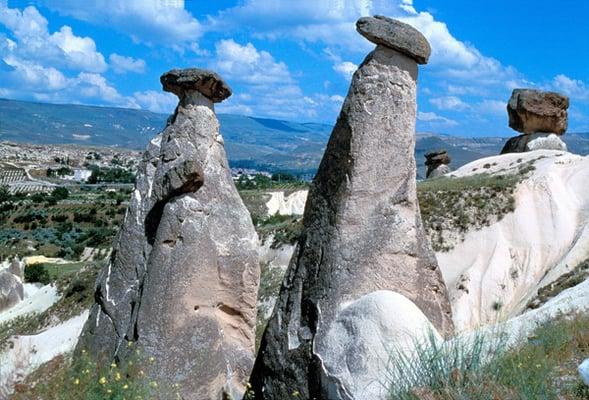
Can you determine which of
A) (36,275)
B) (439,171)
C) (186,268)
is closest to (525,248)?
(439,171)

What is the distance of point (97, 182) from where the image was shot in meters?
110

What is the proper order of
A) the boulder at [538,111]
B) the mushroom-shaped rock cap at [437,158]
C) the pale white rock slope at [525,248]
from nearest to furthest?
the pale white rock slope at [525,248] → the boulder at [538,111] → the mushroom-shaped rock cap at [437,158]

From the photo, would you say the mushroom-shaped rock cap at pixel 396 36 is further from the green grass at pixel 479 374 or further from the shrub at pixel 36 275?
the shrub at pixel 36 275

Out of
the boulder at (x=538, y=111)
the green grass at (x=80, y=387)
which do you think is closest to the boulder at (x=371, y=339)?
the green grass at (x=80, y=387)

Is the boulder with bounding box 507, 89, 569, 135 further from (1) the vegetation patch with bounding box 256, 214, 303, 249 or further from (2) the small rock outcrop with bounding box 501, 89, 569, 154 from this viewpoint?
(1) the vegetation patch with bounding box 256, 214, 303, 249

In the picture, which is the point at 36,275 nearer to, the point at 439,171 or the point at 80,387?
the point at 439,171

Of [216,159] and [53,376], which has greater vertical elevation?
[216,159]

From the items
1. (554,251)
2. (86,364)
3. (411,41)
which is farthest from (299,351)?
(554,251)

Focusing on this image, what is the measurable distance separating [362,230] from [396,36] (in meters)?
1.62

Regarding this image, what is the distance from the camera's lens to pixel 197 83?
28.3ft

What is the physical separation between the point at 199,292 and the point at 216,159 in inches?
63.2

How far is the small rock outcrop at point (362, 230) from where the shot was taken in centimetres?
602

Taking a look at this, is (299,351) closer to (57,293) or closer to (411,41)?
(411,41)

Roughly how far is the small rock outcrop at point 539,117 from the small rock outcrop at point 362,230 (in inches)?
800
